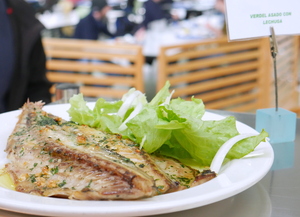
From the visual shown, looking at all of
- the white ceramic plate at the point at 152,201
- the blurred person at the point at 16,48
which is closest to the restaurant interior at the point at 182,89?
the white ceramic plate at the point at 152,201

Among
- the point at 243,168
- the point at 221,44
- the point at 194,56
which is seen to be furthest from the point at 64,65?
the point at 243,168

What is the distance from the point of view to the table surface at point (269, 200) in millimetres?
1058

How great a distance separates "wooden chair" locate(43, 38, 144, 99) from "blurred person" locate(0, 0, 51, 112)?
1.47 metres

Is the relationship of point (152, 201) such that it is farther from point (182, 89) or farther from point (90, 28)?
point (90, 28)

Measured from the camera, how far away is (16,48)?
9.70 ft

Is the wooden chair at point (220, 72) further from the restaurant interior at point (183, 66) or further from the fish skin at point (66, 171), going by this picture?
the fish skin at point (66, 171)

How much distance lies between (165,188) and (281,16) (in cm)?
83

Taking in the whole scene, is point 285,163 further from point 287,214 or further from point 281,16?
point 281,16

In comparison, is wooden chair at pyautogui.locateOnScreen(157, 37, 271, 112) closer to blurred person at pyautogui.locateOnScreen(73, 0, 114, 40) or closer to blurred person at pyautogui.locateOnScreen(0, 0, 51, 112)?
blurred person at pyautogui.locateOnScreen(0, 0, 51, 112)

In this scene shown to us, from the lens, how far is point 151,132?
1325 mm

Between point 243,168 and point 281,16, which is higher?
point 281,16

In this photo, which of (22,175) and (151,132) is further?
(151,132)

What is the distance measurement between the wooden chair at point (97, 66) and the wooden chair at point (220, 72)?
1.01 feet

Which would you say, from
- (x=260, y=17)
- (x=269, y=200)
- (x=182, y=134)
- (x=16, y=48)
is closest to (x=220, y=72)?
(x=16, y=48)
